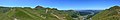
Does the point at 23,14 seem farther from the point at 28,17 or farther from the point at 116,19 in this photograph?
the point at 116,19

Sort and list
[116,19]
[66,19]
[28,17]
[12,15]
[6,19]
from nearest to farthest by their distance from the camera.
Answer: [6,19]
[12,15]
[28,17]
[116,19]
[66,19]

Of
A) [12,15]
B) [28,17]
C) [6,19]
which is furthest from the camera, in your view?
[28,17]

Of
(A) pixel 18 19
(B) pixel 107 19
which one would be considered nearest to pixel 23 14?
(A) pixel 18 19

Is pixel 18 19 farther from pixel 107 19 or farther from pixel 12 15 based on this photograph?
pixel 107 19

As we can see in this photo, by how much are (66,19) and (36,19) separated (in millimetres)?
29018

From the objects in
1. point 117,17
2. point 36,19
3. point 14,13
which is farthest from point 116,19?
point 14,13

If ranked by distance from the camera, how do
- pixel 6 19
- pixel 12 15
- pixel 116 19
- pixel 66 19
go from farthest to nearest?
pixel 66 19, pixel 116 19, pixel 12 15, pixel 6 19

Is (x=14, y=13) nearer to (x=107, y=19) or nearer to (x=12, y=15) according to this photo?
(x=12, y=15)

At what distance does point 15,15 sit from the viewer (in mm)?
67125

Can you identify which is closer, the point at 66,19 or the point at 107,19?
the point at 107,19

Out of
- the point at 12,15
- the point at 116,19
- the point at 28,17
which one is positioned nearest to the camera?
the point at 12,15

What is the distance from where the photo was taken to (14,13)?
6825cm

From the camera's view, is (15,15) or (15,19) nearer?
(15,19)

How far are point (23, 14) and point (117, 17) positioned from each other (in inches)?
1005
